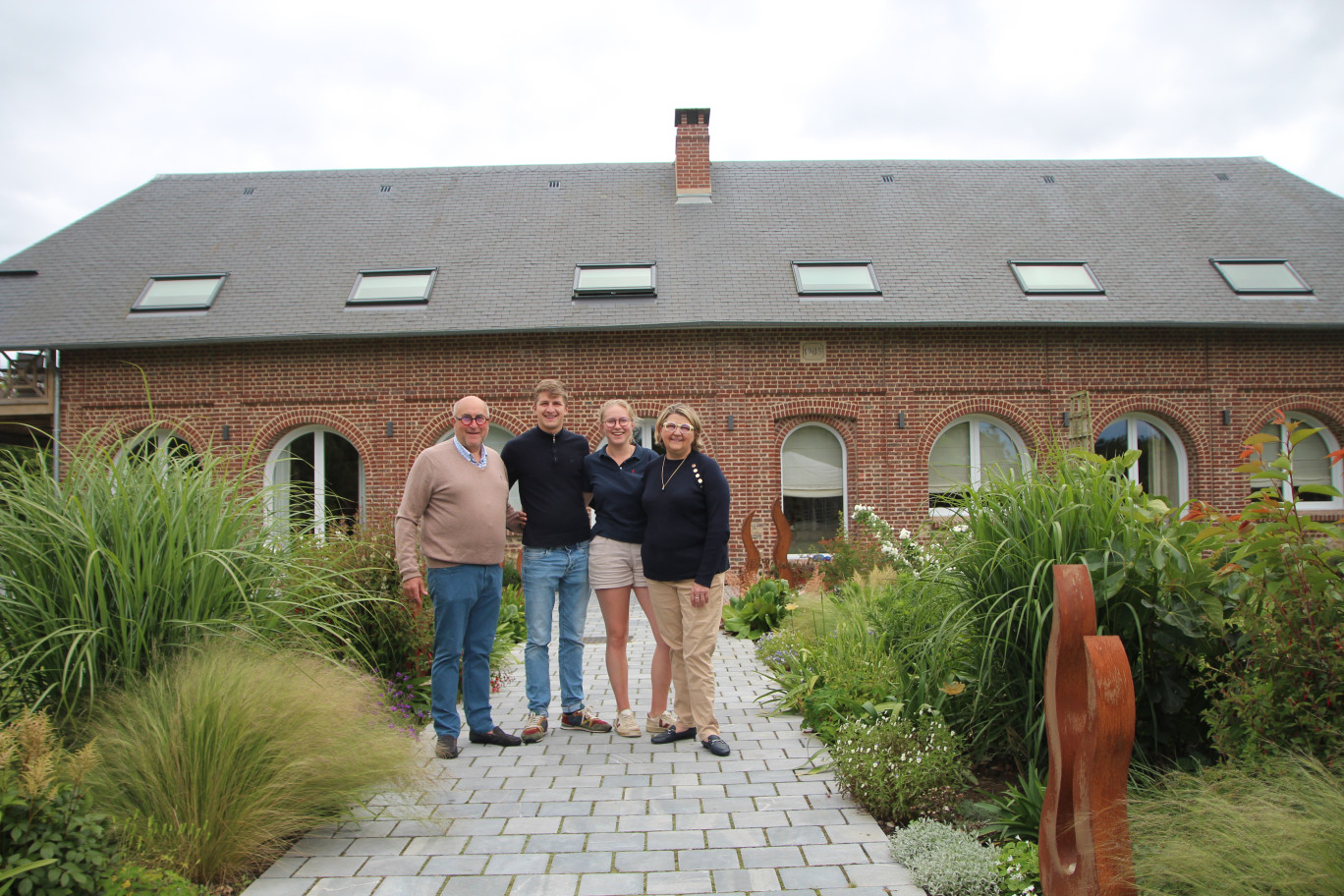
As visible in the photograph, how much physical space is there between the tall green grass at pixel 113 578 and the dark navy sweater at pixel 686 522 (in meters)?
1.50

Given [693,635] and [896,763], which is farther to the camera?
[693,635]

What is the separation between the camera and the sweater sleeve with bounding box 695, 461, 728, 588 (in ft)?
13.3

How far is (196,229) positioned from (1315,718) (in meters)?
15.6

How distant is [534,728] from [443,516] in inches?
45.4

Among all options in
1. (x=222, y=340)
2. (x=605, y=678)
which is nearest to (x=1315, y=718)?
(x=605, y=678)

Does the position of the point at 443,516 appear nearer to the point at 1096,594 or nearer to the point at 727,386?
the point at 1096,594

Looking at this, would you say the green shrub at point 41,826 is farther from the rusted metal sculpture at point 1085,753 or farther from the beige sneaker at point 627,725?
the rusted metal sculpture at point 1085,753

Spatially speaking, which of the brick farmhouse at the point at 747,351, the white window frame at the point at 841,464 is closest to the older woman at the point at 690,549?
the brick farmhouse at the point at 747,351

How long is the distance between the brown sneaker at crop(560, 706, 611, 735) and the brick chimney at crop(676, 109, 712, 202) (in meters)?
11.3

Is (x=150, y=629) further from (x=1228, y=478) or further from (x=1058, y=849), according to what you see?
(x=1228, y=478)

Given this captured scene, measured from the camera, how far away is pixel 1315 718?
94.2 inches

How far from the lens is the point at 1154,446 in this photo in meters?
12.6

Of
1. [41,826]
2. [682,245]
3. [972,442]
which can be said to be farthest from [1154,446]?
[41,826]

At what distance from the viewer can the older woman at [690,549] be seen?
4.08 m
